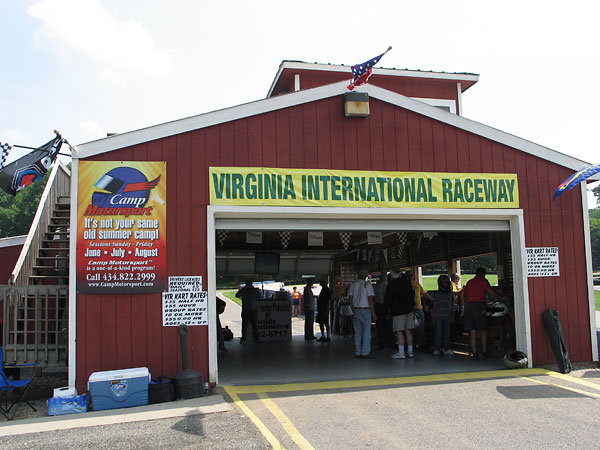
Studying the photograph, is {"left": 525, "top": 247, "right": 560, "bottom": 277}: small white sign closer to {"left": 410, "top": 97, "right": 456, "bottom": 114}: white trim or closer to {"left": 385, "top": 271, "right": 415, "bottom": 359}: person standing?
{"left": 385, "top": 271, "right": 415, "bottom": 359}: person standing

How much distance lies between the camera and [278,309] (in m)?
16.3

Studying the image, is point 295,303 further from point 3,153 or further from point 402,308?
point 3,153

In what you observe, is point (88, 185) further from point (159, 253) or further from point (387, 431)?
point (387, 431)

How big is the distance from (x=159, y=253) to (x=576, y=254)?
7.13 m

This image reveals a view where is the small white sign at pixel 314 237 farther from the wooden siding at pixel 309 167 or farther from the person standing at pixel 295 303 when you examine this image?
the person standing at pixel 295 303

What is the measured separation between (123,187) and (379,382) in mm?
4740

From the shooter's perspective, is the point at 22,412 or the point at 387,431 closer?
the point at 387,431

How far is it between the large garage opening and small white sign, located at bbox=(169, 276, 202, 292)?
0.28 m

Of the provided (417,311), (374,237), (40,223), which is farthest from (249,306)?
(40,223)

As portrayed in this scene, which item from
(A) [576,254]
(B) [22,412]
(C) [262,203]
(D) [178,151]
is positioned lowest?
(B) [22,412]

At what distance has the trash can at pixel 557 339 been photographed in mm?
8984

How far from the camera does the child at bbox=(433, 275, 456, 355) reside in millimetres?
10977

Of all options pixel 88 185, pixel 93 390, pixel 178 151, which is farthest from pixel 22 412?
pixel 178 151

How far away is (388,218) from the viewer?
946 cm
